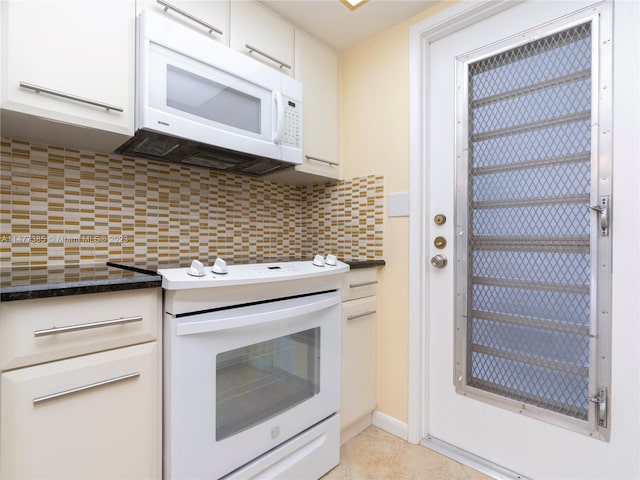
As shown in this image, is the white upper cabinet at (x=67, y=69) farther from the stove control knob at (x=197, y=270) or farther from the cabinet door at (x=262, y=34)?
the stove control knob at (x=197, y=270)

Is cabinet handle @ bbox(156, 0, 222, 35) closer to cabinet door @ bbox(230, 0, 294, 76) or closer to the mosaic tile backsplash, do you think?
cabinet door @ bbox(230, 0, 294, 76)

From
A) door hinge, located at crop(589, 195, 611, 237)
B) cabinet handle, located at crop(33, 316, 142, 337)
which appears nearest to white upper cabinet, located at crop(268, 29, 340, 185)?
cabinet handle, located at crop(33, 316, 142, 337)

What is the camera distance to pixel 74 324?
0.80 m

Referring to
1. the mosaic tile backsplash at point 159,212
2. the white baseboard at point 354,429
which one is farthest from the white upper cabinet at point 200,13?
the white baseboard at point 354,429

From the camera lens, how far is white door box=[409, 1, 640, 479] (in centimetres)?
112

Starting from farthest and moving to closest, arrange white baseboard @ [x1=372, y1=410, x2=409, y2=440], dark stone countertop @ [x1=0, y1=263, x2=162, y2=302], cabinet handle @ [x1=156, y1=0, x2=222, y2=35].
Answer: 1. white baseboard @ [x1=372, y1=410, x2=409, y2=440]
2. cabinet handle @ [x1=156, y1=0, x2=222, y2=35]
3. dark stone countertop @ [x1=0, y1=263, x2=162, y2=302]

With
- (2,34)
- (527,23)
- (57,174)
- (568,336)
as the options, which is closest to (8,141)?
(57,174)

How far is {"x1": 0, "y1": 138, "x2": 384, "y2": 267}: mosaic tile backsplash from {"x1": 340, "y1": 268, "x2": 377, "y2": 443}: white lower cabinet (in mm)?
241

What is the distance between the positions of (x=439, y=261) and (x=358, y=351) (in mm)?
598

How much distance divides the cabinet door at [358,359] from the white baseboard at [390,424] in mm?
69

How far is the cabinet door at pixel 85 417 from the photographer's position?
2.43 ft

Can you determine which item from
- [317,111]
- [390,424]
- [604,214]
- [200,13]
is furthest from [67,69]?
[390,424]

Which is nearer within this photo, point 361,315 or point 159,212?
point 159,212

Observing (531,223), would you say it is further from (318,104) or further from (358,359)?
(318,104)
